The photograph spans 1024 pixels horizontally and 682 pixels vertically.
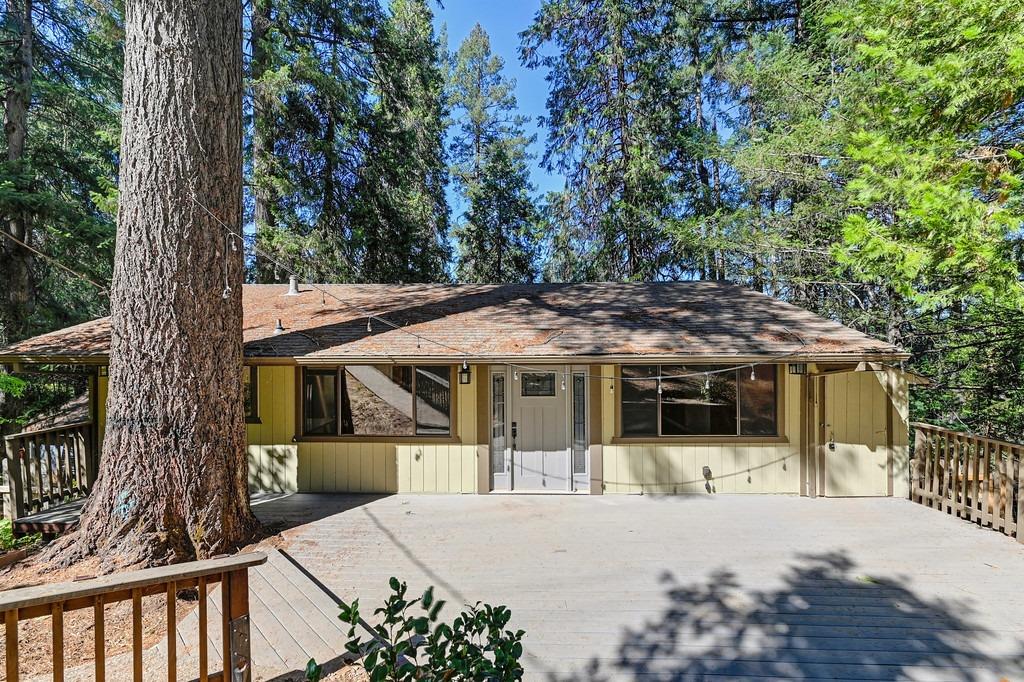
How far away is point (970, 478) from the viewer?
5.63 metres

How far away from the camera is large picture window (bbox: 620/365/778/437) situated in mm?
6812

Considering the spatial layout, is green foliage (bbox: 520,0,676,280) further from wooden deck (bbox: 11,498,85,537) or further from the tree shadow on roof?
wooden deck (bbox: 11,498,85,537)

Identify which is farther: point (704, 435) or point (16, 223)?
point (16, 223)

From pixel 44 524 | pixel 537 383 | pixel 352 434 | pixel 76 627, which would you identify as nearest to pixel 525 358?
pixel 537 383

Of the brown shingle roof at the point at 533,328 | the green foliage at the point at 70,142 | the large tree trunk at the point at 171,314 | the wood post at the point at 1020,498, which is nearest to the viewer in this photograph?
the large tree trunk at the point at 171,314

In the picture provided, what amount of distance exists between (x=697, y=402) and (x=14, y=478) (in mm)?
8884

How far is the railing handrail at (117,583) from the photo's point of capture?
→ 189 centimetres

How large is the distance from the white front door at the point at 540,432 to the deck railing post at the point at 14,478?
20.1ft

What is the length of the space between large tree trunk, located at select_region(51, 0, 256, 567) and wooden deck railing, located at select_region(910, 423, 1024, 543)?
8266 mm

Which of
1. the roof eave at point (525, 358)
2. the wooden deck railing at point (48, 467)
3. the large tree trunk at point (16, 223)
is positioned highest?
the large tree trunk at point (16, 223)

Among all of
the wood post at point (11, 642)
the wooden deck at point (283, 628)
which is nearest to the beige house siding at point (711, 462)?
the wooden deck at point (283, 628)

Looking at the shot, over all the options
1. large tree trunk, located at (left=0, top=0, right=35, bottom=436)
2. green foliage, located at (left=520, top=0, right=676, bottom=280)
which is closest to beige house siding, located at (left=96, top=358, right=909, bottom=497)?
large tree trunk, located at (left=0, top=0, right=35, bottom=436)

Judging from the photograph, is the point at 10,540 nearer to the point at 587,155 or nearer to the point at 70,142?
the point at 70,142

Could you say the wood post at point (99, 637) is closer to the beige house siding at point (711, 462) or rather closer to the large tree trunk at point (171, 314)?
the large tree trunk at point (171, 314)
